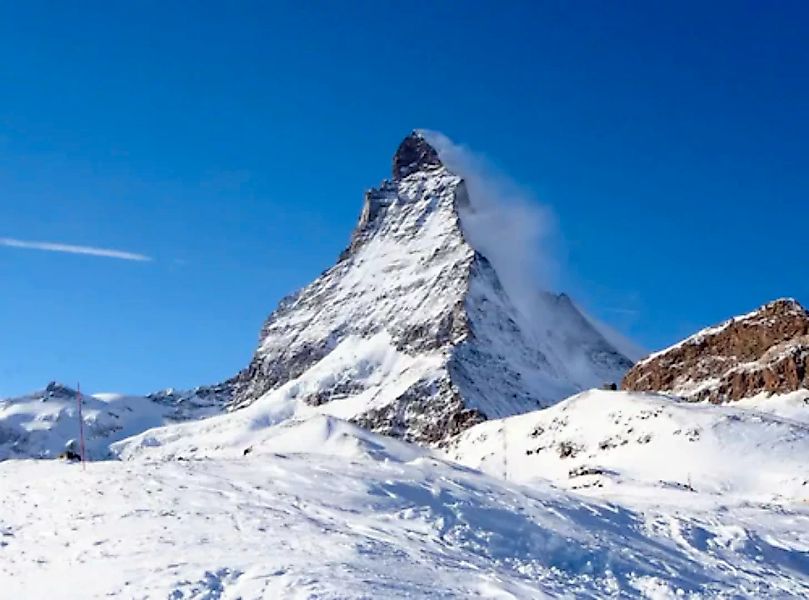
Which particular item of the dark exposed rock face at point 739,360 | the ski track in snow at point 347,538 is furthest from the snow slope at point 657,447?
the ski track in snow at point 347,538

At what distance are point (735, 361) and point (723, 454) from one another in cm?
4663

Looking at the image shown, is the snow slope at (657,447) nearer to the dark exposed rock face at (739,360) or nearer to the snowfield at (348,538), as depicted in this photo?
the dark exposed rock face at (739,360)

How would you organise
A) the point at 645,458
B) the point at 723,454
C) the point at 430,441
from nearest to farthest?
the point at 723,454 → the point at 645,458 → the point at 430,441

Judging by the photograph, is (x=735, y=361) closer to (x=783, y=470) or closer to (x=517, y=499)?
(x=783, y=470)

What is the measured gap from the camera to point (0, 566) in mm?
20125

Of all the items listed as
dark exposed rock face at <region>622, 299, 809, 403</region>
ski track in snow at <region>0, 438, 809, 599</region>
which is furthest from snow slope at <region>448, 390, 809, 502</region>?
ski track in snow at <region>0, 438, 809, 599</region>

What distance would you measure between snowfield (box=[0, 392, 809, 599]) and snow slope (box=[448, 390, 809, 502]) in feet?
77.8

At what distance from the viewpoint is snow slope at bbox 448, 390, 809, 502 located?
244 ft

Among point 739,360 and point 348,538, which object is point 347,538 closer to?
point 348,538

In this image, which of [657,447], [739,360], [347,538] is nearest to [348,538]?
[347,538]

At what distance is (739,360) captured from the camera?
125375mm

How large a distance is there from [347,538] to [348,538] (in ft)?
0.07

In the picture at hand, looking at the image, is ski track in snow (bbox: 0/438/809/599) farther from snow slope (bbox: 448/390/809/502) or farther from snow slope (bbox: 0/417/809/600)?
snow slope (bbox: 448/390/809/502)

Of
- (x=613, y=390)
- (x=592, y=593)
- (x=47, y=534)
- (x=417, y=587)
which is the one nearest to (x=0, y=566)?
(x=47, y=534)
